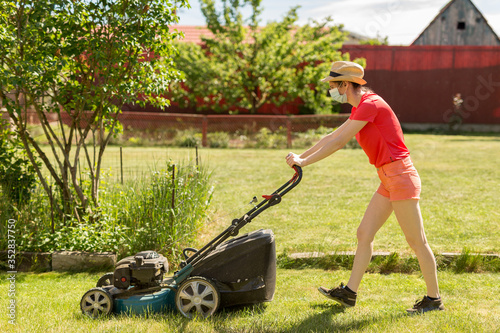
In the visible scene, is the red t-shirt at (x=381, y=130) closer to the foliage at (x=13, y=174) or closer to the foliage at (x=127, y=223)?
the foliage at (x=127, y=223)

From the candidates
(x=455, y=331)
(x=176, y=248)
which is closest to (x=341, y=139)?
(x=455, y=331)

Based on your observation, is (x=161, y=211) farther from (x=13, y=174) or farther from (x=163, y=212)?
(x=13, y=174)

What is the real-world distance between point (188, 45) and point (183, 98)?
2158 millimetres

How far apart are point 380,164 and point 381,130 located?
242 mm

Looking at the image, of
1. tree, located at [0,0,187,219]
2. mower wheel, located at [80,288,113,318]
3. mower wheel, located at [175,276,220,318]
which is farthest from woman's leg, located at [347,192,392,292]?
tree, located at [0,0,187,219]

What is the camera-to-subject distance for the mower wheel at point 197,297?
13.1 feet

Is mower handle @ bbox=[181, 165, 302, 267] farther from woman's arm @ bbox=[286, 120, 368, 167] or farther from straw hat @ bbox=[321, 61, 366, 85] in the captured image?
straw hat @ bbox=[321, 61, 366, 85]

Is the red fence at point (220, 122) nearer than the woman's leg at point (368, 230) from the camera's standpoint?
No

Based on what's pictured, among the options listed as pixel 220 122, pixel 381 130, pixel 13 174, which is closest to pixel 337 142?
pixel 381 130

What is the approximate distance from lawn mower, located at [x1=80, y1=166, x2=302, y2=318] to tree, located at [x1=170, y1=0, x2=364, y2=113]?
52.2 ft

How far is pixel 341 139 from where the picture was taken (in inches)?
156

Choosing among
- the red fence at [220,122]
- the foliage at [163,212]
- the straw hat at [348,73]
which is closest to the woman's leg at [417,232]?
the straw hat at [348,73]

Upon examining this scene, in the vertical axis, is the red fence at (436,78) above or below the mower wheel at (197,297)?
above

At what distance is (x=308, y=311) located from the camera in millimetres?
4219
